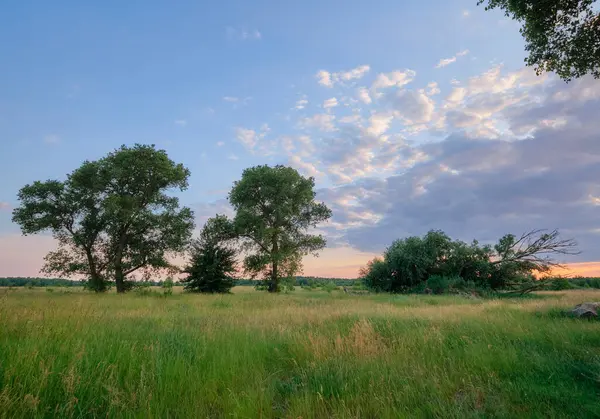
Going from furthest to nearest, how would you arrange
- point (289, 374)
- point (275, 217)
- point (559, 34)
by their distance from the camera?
point (275, 217)
point (559, 34)
point (289, 374)

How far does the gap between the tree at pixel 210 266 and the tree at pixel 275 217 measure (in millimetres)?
2238

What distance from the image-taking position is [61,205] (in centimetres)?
3055

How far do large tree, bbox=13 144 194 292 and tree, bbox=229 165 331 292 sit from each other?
7.16 meters

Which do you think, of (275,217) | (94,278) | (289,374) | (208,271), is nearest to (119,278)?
(94,278)

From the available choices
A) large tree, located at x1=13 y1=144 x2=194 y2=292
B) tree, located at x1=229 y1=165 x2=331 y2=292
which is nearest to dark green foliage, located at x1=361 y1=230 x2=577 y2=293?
tree, located at x1=229 y1=165 x2=331 y2=292

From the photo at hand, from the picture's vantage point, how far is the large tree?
97.4ft

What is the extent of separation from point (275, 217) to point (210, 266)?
28.4 ft

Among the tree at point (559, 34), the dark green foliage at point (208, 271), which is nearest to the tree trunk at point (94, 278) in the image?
the dark green foliage at point (208, 271)

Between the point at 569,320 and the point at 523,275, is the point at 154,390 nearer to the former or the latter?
the point at 569,320

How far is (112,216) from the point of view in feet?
94.7

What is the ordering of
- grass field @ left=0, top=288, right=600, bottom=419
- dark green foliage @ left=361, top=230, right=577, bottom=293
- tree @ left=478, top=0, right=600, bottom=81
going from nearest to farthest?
1. grass field @ left=0, top=288, right=600, bottom=419
2. tree @ left=478, top=0, right=600, bottom=81
3. dark green foliage @ left=361, top=230, right=577, bottom=293

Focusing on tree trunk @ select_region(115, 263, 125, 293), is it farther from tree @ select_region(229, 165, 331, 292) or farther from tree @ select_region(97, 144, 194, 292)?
tree @ select_region(229, 165, 331, 292)

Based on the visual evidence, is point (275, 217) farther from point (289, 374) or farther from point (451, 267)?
point (289, 374)

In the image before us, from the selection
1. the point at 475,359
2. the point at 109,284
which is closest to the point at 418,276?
the point at 475,359
